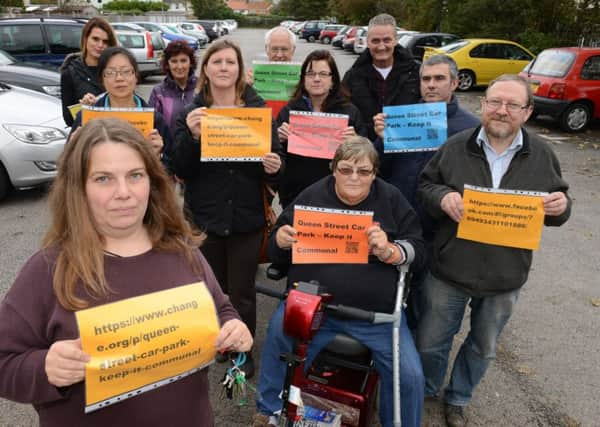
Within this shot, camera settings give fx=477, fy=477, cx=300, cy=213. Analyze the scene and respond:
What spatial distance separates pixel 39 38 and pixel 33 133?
6583 millimetres

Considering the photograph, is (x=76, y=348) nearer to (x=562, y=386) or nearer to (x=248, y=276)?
(x=248, y=276)

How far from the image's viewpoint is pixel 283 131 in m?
3.44

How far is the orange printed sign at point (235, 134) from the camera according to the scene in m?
2.88

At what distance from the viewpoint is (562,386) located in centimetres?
347

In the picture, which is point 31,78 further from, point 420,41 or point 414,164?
point 420,41

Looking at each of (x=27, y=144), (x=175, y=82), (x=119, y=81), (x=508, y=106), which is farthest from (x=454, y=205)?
(x=27, y=144)

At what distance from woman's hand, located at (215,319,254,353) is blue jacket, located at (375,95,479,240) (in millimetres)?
1770

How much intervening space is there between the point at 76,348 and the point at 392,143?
240 cm

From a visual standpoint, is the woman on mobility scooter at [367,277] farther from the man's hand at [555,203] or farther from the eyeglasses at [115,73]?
the eyeglasses at [115,73]

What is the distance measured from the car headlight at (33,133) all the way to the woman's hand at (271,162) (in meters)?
4.38

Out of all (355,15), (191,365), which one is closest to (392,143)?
(191,365)

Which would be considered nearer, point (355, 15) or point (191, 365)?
point (191, 365)

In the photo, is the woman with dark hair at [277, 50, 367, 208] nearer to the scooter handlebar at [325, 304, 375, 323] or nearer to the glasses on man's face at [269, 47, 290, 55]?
the glasses on man's face at [269, 47, 290, 55]

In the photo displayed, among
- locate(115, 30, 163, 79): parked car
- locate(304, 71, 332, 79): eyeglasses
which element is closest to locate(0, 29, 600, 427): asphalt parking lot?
locate(304, 71, 332, 79): eyeglasses
